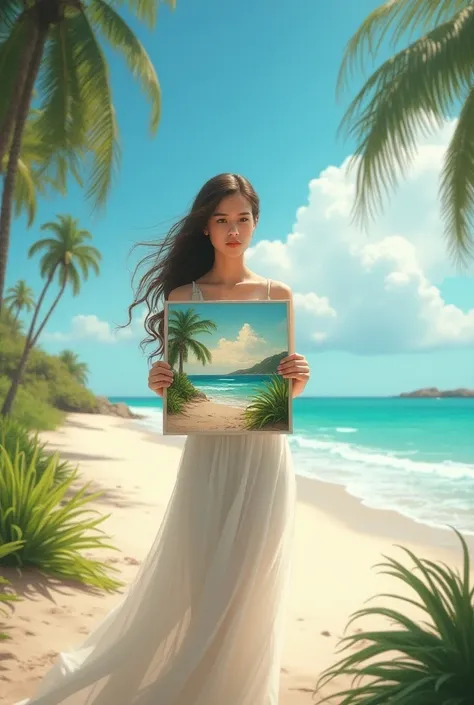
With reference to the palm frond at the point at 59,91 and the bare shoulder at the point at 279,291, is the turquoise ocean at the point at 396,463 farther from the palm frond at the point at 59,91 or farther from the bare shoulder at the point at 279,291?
the palm frond at the point at 59,91

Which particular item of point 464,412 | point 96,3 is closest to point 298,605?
point 96,3

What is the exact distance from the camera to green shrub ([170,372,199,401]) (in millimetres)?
2094

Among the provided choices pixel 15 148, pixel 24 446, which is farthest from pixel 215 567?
pixel 15 148

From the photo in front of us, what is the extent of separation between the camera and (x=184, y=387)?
2.10m

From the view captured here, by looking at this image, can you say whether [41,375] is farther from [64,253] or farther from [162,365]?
[162,365]

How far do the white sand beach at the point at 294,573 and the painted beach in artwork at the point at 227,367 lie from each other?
59.9 inches

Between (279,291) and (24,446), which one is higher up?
(279,291)

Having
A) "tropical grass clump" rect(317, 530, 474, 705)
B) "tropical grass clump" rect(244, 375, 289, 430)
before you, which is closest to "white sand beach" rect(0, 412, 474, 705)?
"tropical grass clump" rect(317, 530, 474, 705)

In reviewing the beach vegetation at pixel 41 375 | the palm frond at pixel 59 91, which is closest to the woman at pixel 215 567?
A: the palm frond at pixel 59 91

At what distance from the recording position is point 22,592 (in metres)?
3.86

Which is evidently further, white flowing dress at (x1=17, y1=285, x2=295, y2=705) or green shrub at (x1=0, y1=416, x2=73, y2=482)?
green shrub at (x1=0, y1=416, x2=73, y2=482)

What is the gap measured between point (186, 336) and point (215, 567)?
30.5 inches

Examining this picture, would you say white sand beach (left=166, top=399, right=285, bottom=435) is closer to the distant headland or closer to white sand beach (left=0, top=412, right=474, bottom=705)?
the distant headland

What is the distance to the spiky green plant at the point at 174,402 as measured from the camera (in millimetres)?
2070
